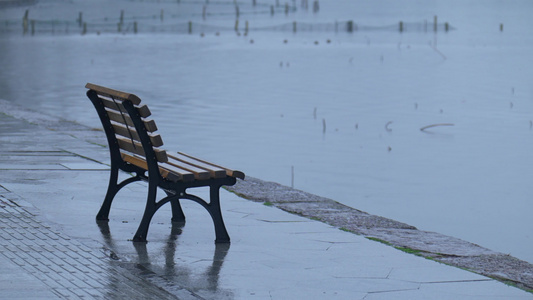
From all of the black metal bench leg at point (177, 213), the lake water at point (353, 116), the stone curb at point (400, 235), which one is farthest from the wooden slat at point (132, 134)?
the lake water at point (353, 116)

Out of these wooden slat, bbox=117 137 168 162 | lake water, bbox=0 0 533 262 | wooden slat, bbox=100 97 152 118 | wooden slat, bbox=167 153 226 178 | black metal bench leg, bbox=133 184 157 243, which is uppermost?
wooden slat, bbox=100 97 152 118

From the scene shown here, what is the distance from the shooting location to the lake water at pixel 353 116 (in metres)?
13.2

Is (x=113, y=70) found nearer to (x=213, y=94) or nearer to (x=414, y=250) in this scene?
(x=213, y=94)

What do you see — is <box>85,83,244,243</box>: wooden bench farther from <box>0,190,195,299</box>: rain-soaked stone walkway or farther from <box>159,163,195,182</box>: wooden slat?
<box>0,190,195,299</box>: rain-soaked stone walkway

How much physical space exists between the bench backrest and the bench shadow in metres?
0.62

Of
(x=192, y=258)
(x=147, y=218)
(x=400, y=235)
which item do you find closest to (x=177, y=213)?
(x=147, y=218)

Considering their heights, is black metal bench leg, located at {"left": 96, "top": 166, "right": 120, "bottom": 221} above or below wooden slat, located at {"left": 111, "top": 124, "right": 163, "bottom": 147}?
below

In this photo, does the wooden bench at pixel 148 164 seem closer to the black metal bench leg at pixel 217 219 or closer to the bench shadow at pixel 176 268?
the black metal bench leg at pixel 217 219

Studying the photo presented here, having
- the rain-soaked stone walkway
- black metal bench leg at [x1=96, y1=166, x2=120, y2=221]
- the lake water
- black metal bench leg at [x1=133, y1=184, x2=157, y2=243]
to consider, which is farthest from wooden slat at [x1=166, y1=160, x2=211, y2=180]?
the lake water

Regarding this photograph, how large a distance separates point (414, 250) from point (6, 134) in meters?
7.11

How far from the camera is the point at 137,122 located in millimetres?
6320

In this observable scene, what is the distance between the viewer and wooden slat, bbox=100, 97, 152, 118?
247 inches

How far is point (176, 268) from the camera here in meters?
5.89

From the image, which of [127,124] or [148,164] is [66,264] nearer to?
[148,164]
